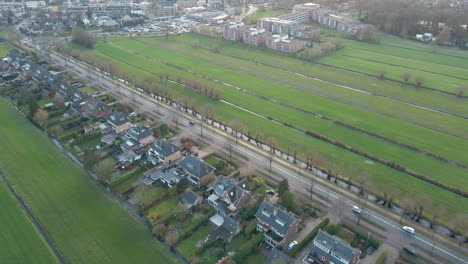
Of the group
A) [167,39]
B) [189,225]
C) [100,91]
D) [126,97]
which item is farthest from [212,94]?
[167,39]

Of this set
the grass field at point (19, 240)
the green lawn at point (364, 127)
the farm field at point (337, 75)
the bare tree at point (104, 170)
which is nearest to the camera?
the grass field at point (19, 240)

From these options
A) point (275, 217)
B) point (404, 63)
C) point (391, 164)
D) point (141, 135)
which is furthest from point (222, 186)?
point (404, 63)

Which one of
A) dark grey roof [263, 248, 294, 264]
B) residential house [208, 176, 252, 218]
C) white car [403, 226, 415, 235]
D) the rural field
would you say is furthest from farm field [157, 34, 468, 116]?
dark grey roof [263, 248, 294, 264]

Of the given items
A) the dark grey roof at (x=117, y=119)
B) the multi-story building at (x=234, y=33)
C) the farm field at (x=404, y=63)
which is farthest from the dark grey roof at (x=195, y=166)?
the multi-story building at (x=234, y=33)

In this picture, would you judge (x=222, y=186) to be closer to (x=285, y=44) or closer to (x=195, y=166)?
(x=195, y=166)

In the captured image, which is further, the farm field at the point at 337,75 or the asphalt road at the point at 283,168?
the farm field at the point at 337,75

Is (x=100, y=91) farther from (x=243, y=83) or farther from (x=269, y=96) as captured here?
(x=269, y=96)

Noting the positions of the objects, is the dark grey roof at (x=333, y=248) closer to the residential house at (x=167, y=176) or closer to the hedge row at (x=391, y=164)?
the residential house at (x=167, y=176)
